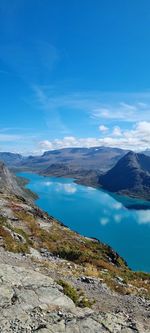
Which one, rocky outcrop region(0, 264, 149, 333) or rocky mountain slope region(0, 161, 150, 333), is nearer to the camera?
rocky outcrop region(0, 264, 149, 333)

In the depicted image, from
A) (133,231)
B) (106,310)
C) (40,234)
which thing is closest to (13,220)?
(40,234)

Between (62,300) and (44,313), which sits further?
(62,300)

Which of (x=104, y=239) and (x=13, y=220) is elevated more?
(x=13, y=220)

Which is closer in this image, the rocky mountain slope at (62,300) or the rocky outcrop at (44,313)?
the rocky outcrop at (44,313)

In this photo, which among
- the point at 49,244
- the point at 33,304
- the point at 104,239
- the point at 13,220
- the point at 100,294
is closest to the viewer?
the point at 33,304

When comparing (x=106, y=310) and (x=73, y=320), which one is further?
(x=106, y=310)

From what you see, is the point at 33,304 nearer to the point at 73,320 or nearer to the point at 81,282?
the point at 73,320

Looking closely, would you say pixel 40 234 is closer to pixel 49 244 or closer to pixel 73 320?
pixel 49 244

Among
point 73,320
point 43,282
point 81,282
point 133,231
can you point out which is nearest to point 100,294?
point 81,282

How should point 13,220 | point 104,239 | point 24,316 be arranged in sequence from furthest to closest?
point 104,239 → point 13,220 → point 24,316

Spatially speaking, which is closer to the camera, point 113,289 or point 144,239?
point 113,289
